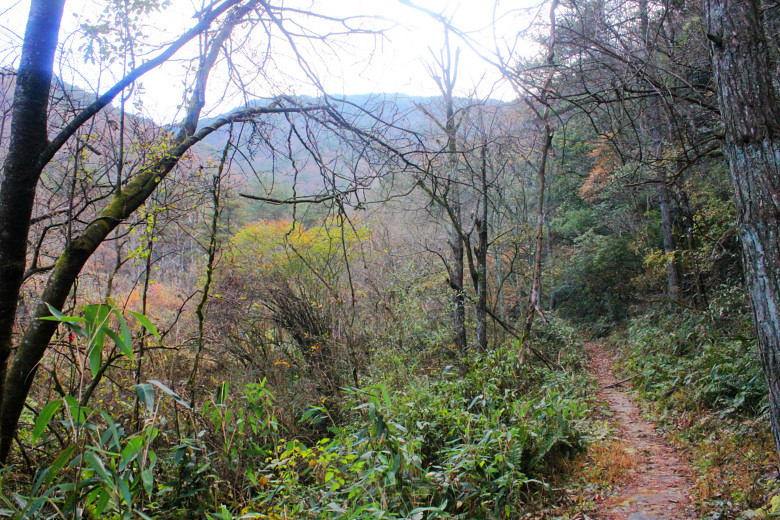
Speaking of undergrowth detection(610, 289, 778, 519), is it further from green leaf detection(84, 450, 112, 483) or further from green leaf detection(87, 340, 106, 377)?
green leaf detection(87, 340, 106, 377)

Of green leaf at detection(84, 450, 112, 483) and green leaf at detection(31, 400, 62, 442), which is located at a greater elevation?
green leaf at detection(31, 400, 62, 442)

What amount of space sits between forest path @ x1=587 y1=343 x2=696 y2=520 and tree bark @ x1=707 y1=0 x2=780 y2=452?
1.11 meters

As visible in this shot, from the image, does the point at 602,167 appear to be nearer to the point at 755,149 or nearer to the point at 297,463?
the point at 755,149

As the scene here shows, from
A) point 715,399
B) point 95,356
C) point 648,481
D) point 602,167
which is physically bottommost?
point 648,481

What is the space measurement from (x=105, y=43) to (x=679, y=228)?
12.9 meters

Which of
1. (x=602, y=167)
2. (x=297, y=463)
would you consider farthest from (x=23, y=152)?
A: (x=602, y=167)

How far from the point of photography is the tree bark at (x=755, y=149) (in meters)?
2.68

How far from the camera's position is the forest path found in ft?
11.2

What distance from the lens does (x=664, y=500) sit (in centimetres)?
362

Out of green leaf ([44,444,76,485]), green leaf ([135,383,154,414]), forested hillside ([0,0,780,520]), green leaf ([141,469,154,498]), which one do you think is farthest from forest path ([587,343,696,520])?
green leaf ([44,444,76,485])

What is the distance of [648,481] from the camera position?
4.06 meters

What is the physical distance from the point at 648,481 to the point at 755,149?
3063 millimetres

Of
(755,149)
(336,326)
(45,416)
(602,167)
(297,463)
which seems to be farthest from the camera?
(602,167)

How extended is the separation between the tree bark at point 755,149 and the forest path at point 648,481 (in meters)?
1.11
